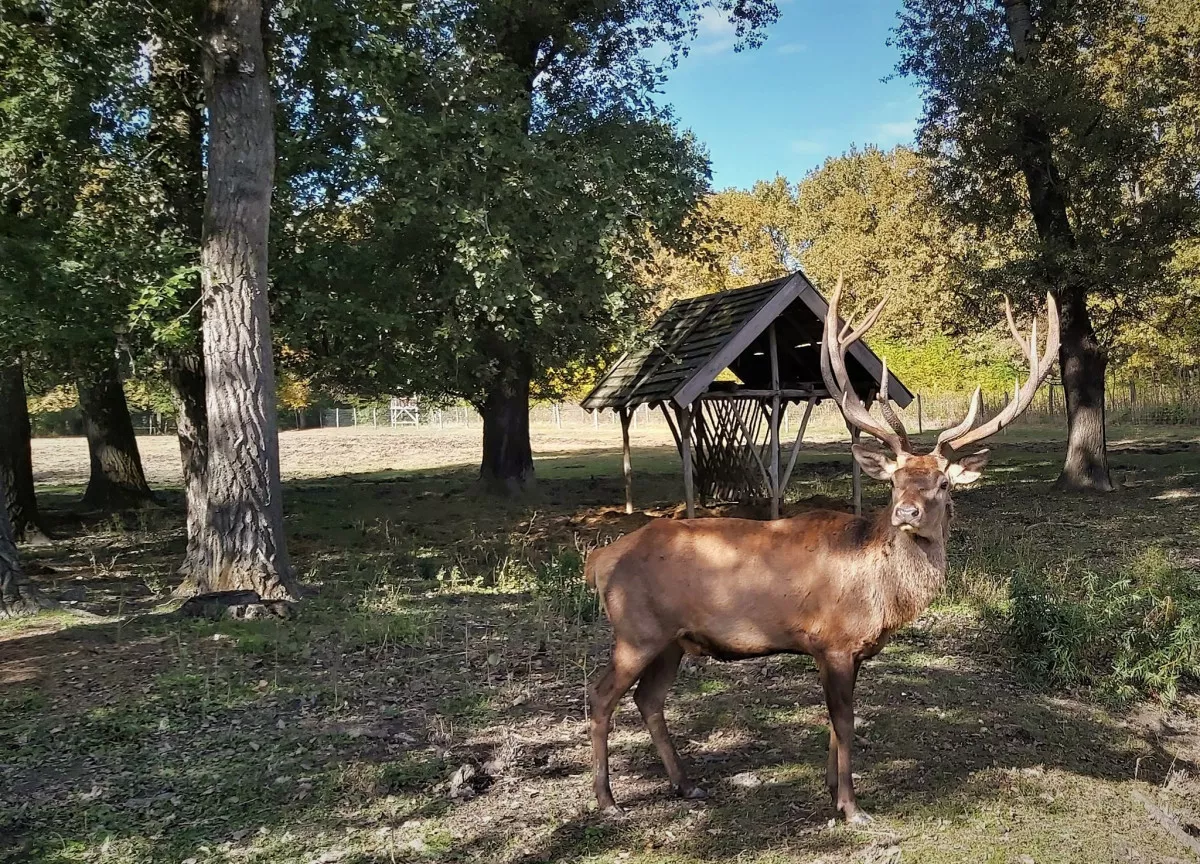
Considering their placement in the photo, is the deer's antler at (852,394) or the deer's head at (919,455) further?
the deer's antler at (852,394)

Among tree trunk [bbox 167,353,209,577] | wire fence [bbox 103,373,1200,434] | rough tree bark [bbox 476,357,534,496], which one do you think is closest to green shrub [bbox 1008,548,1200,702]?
wire fence [bbox 103,373,1200,434]

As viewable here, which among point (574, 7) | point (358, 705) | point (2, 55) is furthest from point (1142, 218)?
point (2, 55)

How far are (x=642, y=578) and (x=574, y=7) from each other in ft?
47.7

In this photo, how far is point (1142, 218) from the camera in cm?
1561

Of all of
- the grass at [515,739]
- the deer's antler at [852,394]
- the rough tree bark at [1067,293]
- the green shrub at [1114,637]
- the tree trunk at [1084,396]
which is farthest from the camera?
the tree trunk at [1084,396]

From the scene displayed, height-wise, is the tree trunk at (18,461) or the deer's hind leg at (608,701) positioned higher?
the tree trunk at (18,461)

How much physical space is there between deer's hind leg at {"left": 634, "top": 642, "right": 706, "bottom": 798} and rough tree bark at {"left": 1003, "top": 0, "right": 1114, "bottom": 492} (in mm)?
13401

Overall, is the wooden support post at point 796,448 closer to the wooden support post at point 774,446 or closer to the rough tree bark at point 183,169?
the wooden support post at point 774,446

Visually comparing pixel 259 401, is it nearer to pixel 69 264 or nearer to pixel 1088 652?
pixel 69 264

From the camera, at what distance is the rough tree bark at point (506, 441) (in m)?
18.0

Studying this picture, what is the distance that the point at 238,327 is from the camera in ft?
28.2

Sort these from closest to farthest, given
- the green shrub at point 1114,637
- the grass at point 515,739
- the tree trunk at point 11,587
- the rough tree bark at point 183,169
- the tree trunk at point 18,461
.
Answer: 1. the grass at point 515,739
2. the green shrub at point 1114,637
3. the tree trunk at point 11,587
4. the rough tree bark at point 183,169
5. the tree trunk at point 18,461

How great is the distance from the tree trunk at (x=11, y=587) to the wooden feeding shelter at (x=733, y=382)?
7452 mm

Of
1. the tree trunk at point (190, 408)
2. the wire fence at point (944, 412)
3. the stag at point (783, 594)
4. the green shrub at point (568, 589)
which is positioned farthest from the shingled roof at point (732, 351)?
the stag at point (783, 594)
